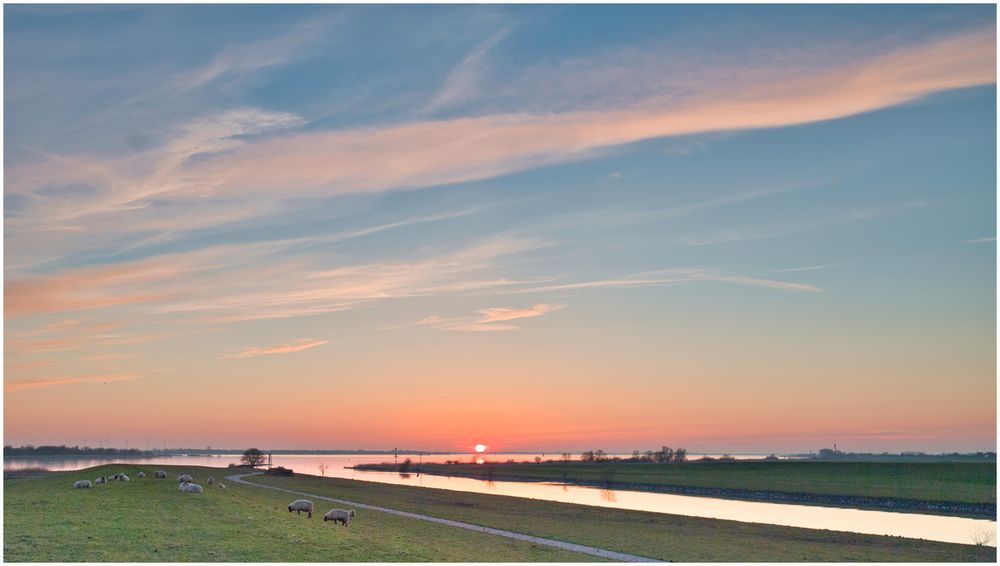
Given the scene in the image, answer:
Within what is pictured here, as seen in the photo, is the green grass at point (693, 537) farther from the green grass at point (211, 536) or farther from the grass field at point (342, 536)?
the green grass at point (211, 536)

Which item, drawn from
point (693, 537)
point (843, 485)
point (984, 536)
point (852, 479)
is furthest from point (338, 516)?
point (852, 479)

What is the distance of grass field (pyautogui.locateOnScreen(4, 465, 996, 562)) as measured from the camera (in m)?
29.2

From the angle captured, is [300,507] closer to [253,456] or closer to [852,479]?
[852,479]

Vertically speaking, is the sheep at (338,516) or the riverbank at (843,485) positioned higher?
the sheep at (338,516)

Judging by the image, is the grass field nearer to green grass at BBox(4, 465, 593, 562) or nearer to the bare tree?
green grass at BBox(4, 465, 593, 562)

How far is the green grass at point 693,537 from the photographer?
37312 millimetres

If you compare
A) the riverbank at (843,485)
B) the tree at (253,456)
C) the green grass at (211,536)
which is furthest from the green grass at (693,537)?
the tree at (253,456)

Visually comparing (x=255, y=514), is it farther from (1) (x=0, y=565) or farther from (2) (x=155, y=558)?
(1) (x=0, y=565)

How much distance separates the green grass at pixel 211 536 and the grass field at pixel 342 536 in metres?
0.05

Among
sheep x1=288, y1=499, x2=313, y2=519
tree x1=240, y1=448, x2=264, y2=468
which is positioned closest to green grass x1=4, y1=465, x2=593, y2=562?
sheep x1=288, y1=499, x2=313, y2=519

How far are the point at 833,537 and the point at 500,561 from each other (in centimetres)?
2235

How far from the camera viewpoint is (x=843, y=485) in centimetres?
10506

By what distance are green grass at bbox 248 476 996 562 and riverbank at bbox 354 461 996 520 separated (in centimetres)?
3264

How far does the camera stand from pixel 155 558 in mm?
26844
